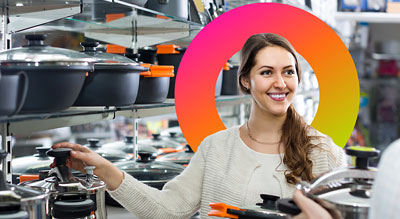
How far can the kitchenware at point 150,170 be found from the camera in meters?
1.87

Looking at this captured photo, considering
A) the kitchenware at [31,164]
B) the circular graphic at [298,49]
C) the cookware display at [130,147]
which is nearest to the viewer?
the kitchenware at [31,164]

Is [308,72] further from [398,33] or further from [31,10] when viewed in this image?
[31,10]

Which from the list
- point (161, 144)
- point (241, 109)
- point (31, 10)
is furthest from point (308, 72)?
point (31, 10)

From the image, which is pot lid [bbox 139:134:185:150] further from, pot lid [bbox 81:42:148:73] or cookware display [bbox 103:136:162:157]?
pot lid [bbox 81:42:148:73]

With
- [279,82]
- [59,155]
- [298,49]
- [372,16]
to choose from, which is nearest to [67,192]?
[59,155]

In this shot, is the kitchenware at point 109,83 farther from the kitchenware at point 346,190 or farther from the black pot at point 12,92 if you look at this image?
the kitchenware at point 346,190

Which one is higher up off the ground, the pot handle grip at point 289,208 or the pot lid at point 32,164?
the pot handle grip at point 289,208

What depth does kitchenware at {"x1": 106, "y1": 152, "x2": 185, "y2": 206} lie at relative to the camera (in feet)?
6.13

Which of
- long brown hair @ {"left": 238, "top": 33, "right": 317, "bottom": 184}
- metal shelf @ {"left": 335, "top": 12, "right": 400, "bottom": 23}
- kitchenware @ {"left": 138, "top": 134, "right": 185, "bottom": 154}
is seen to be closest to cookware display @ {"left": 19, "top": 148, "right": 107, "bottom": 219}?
long brown hair @ {"left": 238, "top": 33, "right": 317, "bottom": 184}

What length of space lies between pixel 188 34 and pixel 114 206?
2.81 feet

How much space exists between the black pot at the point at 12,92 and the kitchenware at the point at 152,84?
0.74 m

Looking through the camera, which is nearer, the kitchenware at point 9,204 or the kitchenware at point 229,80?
the kitchenware at point 9,204

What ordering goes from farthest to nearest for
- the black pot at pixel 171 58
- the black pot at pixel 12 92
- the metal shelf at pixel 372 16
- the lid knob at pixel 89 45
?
the metal shelf at pixel 372 16 < the black pot at pixel 171 58 < the lid knob at pixel 89 45 < the black pot at pixel 12 92

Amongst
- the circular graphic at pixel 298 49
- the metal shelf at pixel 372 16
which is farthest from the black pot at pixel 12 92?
the metal shelf at pixel 372 16
